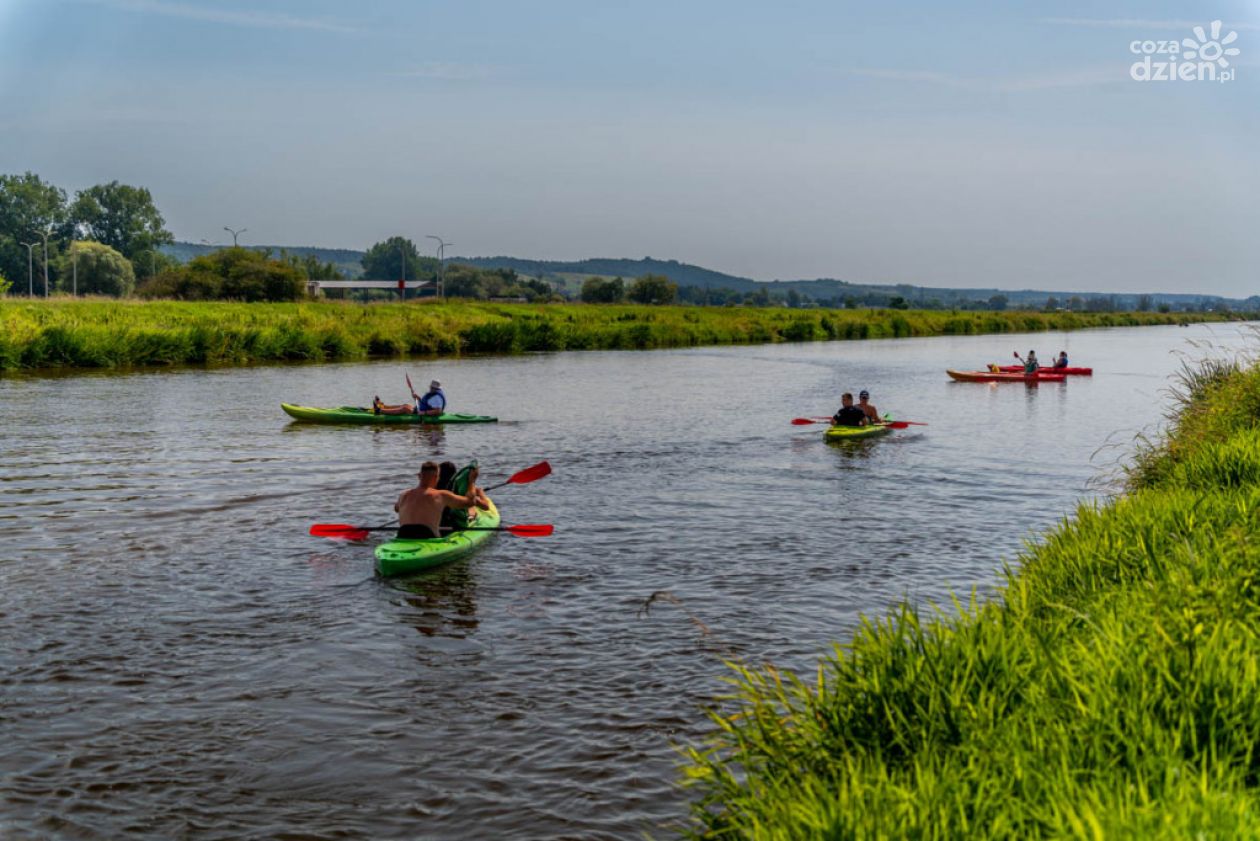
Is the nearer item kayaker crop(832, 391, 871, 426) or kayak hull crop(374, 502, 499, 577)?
kayak hull crop(374, 502, 499, 577)

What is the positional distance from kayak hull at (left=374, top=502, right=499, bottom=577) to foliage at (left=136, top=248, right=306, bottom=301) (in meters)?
60.2

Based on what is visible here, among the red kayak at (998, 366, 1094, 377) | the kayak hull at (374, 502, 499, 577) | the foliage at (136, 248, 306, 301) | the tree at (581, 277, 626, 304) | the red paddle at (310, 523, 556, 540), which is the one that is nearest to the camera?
the kayak hull at (374, 502, 499, 577)

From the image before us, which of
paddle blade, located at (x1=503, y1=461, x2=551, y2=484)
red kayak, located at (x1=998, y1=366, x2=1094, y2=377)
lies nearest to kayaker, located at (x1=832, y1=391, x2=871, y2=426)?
paddle blade, located at (x1=503, y1=461, x2=551, y2=484)

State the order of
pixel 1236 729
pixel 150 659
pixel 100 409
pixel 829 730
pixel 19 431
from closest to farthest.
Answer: pixel 1236 729 → pixel 829 730 → pixel 150 659 → pixel 19 431 → pixel 100 409

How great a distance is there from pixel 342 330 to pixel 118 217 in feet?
367

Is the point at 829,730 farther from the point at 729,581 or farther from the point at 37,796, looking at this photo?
the point at 729,581

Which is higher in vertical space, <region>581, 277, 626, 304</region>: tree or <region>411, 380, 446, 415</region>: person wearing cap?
<region>581, 277, 626, 304</region>: tree

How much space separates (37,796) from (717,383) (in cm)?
3469

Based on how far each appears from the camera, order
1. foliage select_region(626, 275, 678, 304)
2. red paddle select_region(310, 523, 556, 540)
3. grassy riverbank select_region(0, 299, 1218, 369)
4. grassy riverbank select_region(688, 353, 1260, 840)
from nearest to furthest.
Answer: grassy riverbank select_region(688, 353, 1260, 840) → red paddle select_region(310, 523, 556, 540) → grassy riverbank select_region(0, 299, 1218, 369) → foliage select_region(626, 275, 678, 304)

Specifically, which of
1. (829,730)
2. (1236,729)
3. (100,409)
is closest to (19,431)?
(100,409)

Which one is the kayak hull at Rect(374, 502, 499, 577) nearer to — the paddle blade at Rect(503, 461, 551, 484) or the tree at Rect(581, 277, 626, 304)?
the paddle blade at Rect(503, 461, 551, 484)

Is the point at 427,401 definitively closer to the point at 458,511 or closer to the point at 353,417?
the point at 353,417

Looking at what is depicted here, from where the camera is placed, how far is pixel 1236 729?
4473 millimetres

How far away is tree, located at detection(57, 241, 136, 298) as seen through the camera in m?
114
